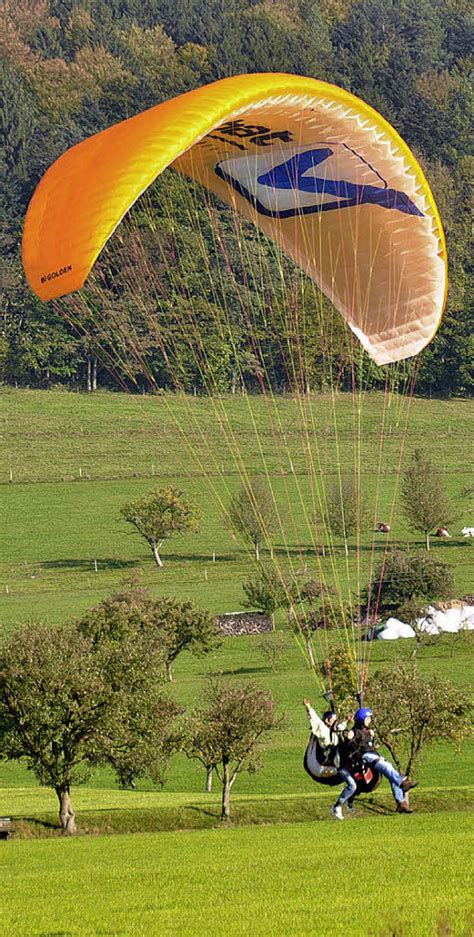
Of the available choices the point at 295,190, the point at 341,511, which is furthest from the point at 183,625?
the point at 295,190

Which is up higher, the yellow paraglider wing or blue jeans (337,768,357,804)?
the yellow paraglider wing

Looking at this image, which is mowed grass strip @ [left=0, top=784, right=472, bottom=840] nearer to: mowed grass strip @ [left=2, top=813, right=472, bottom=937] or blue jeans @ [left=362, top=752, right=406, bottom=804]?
mowed grass strip @ [left=2, top=813, right=472, bottom=937]

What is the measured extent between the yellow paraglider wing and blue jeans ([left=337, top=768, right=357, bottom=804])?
6.92 metres

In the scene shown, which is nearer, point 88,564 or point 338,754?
point 338,754

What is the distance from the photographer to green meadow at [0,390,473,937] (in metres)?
23.9

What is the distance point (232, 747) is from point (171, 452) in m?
62.3

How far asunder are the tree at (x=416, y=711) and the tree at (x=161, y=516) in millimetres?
34232

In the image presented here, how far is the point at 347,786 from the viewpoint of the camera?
59.3ft

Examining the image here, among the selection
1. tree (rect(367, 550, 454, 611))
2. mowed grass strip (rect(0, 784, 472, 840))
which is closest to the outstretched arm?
mowed grass strip (rect(0, 784, 472, 840))

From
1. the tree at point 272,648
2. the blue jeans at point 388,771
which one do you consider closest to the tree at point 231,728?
the tree at point 272,648

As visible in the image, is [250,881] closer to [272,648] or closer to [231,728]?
[231,728]

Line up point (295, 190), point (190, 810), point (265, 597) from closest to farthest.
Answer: point (295, 190), point (190, 810), point (265, 597)

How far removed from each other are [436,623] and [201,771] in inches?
668

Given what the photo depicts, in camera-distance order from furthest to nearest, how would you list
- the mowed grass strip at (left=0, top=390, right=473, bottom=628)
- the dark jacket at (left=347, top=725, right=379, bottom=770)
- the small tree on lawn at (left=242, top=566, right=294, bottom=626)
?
the mowed grass strip at (left=0, top=390, right=473, bottom=628)
the small tree on lawn at (left=242, top=566, right=294, bottom=626)
the dark jacket at (left=347, top=725, right=379, bottom=770)
